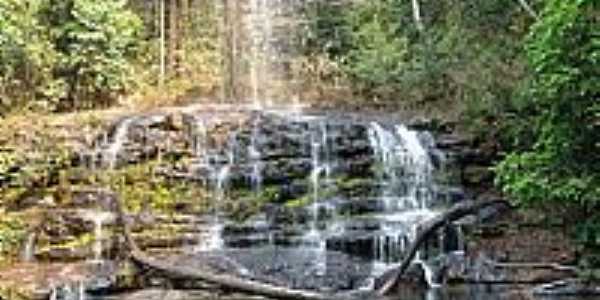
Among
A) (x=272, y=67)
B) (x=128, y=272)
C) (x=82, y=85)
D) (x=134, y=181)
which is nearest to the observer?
(x=128, y=272)

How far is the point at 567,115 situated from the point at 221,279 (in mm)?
4665

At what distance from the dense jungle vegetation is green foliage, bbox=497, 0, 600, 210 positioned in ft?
0.05

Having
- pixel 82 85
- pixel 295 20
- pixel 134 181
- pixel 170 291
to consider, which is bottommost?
pixel 170 291

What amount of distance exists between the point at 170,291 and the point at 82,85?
1132cm

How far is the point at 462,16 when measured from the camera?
20.3m

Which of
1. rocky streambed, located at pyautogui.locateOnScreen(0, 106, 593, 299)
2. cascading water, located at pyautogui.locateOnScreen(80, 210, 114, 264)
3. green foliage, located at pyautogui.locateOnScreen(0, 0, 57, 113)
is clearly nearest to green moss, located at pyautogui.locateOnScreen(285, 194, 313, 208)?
rocky streambed, located at pyautogui.locateOnScreen(0, 106, 593, 299)

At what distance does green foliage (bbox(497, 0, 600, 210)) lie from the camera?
10625 mm

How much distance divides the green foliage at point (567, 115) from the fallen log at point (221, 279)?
2.75m

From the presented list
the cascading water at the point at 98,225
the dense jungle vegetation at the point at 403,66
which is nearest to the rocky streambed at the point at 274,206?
the cascading water at the point at 98,225

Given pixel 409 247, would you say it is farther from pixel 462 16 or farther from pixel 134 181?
pixel 462 16

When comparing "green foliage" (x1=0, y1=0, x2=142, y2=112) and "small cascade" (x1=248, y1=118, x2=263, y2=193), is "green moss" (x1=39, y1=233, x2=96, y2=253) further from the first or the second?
"green foliage" (x1=0, y1=0, x2=142, y2=112)

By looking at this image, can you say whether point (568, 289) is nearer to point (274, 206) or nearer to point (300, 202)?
point (300, 202)

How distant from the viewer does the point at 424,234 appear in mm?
12469

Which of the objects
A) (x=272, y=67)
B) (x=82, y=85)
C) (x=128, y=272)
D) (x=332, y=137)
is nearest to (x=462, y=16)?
(x=332, y=137)
